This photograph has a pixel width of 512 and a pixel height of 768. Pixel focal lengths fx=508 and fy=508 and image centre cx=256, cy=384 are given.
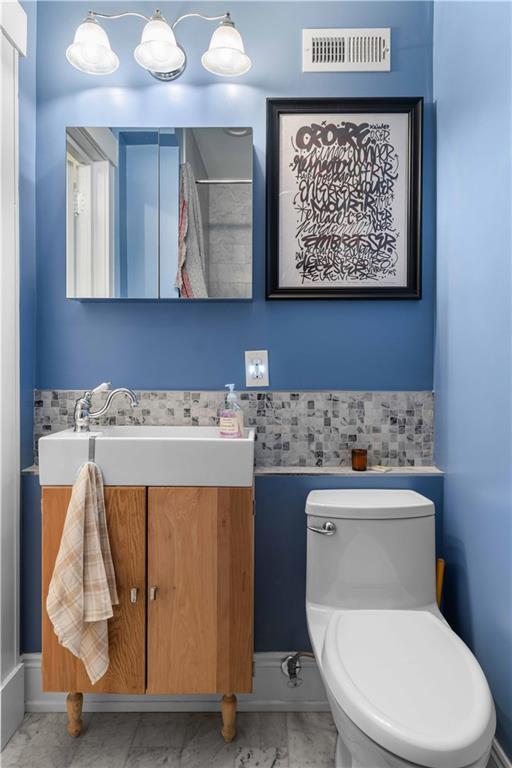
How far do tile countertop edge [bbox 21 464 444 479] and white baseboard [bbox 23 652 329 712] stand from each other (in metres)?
0.62

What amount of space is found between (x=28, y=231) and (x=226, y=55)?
893 mm

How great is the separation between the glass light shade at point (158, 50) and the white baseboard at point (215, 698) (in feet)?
6.61

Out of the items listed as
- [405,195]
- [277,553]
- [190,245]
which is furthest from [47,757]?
[405,195]

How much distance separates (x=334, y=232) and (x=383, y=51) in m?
0.66

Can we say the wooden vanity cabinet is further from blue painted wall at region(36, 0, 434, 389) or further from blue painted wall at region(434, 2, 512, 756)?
blue painted wall at region(434, 2, 512, 756)

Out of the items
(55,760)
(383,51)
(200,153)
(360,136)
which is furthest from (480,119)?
(55,760)

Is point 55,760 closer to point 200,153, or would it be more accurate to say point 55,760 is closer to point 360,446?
point 360,446

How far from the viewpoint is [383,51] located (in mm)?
1798

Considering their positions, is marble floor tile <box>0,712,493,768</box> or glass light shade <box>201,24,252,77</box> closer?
marble floor tile <box>0,712,493,768</box>

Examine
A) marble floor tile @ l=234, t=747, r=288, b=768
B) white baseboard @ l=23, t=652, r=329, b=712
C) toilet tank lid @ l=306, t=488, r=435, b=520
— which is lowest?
marble floor tile @ l=234, t=747, r=288, b=768

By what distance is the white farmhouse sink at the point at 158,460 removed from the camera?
145 centimetres

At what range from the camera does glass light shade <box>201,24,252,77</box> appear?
164 cm

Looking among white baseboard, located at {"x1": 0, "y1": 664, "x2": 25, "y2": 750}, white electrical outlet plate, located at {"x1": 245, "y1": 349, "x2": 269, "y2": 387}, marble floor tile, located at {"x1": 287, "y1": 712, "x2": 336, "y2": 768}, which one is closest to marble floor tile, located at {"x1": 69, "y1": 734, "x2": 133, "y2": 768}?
white baseboard, located at {"x1": 0, "y1": 664, "x2": 25, "y2": 750}

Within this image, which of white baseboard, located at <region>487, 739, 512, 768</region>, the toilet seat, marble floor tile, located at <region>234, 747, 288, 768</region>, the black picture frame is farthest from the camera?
the black picture frame
